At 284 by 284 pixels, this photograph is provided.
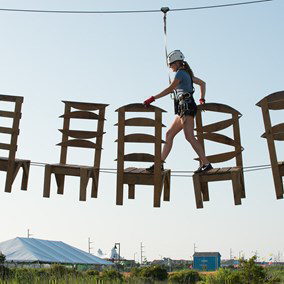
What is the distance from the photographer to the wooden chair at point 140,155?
24.5 feet

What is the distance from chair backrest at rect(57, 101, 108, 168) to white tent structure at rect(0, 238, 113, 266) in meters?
26.0

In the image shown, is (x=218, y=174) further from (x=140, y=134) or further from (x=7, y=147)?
(x=7, y=147)

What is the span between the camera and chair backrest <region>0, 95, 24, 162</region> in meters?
7.66

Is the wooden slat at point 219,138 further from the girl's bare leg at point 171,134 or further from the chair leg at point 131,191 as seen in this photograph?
the chair leg at point 131,191

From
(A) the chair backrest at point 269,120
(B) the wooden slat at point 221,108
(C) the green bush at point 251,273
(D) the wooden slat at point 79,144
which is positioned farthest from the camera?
(C) the green bush at point 251,273

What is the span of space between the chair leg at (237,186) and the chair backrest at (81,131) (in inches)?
75.0

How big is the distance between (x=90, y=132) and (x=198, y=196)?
179 centimetres

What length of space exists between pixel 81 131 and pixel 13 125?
95cm

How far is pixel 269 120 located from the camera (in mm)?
7266

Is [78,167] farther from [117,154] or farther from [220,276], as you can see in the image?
[220,276]

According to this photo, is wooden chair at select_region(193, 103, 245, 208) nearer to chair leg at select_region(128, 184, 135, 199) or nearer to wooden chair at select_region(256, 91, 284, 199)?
wooden chair at select_region(256, 91, 284, 199)

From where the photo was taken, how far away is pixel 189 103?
7.60 m

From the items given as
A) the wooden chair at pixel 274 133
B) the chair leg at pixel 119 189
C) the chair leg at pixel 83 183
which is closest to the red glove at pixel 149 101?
the chair leg at pixel 119 189

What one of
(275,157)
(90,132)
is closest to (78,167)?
(90,132)
